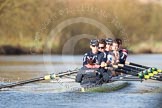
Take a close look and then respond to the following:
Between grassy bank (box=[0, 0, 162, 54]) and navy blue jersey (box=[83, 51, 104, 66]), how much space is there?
79.2 feet

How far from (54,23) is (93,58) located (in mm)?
27048

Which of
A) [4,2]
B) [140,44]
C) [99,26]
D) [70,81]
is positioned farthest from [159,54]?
[70,81]

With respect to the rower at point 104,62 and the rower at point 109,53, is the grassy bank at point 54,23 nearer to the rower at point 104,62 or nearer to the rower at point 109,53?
the rower at point 109,53

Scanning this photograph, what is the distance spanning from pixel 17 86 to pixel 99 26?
27.6m

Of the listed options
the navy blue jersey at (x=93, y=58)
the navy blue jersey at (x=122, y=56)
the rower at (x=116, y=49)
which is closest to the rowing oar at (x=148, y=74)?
the navy blue jersey at (x=93, y=58)

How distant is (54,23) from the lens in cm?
4738

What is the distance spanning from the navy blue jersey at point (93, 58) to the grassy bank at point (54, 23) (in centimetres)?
2413

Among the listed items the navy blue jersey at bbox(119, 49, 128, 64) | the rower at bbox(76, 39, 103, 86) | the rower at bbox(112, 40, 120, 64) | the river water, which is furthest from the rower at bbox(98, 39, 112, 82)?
the navy blue jersey at bbox(119, 49, 128, 64)

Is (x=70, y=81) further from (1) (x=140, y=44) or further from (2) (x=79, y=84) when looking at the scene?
(1) (x=140, y=44)

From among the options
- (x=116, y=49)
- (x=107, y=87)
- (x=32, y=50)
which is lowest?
(x=107, y=87)

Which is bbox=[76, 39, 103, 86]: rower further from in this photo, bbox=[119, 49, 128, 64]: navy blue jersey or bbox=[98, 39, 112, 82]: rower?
bbox=[119, 49, 128, 64]: navy blue jersey

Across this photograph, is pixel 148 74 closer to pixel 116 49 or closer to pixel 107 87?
pixel 107 87

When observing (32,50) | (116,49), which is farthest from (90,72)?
(32,50)

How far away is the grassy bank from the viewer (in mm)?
46750
